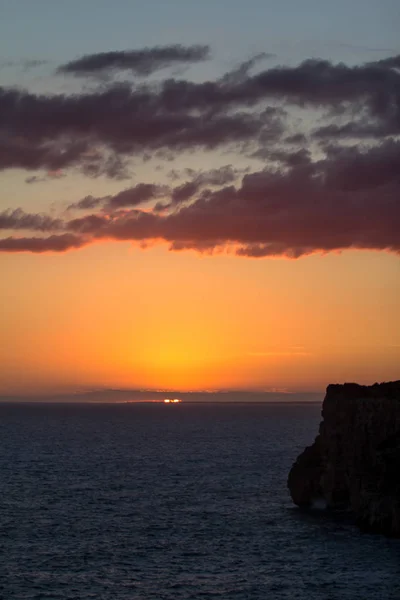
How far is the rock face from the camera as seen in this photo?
72494mm

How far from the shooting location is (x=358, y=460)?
252 feet

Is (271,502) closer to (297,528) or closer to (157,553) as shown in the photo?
(297,528)

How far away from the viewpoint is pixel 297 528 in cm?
7681

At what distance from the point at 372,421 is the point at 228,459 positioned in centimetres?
7078

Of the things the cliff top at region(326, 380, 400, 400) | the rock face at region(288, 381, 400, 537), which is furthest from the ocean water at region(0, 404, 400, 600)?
the cliff top at region(326, 380, 400, 400)

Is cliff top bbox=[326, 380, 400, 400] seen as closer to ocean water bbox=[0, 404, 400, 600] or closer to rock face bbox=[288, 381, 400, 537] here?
rock face bbox=[288, 381, 400, 537]

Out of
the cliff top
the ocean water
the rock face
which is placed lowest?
the ocean water

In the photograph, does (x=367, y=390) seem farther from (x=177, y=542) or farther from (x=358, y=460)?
(x=177, y=542)

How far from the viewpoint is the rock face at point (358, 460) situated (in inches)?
2854

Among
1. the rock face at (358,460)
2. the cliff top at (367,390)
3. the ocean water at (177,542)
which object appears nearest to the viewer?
the ocean water at (177,542)

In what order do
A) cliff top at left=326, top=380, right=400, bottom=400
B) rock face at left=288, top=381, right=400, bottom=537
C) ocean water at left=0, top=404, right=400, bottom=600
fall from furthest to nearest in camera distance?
cliff top at left=326, top=380, right=400, bottom=400 → rock face at left=288, top=381, right=400, bottom=537 → ocean water at left=0, top=404, right=400, bottom=600

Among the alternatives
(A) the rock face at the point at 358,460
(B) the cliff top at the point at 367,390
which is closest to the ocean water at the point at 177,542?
(A) the rock face at the point at 358,460

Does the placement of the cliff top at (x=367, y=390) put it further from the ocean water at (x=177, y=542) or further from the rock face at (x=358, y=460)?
the ocean water at (x=177, y=542)

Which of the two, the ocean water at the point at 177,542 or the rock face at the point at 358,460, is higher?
the rock face at the point at 358,460
